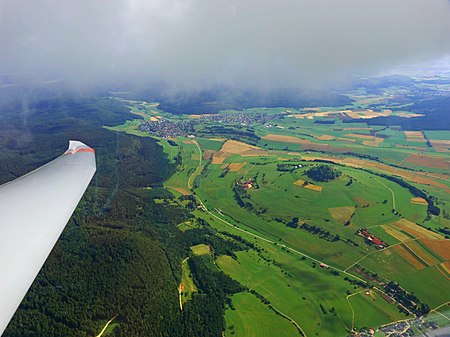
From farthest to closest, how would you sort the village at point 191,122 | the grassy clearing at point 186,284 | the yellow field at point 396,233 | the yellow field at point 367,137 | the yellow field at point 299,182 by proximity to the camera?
the village at point 191,122
the yellow field at point 367,137
the yellow field at point 299,182
the yellow field at point 396,233
the grassy clearing at point 186,284

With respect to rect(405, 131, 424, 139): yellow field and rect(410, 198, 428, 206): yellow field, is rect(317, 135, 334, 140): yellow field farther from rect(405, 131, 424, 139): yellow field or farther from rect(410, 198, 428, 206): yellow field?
rect(410, 198, 428, 206): yellow field

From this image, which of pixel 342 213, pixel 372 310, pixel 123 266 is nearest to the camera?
pixel 372 310

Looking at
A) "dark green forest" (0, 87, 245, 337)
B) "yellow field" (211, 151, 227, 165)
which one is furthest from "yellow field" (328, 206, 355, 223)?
"yellow field" (211, 151, 227, 165)

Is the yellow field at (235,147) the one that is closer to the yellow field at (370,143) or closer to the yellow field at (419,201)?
the yellow field at (370,143)

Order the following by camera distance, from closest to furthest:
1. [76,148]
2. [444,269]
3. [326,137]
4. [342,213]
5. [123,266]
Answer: [76,148]
[123,266]
[444,269]
[342,213]
[326,137]

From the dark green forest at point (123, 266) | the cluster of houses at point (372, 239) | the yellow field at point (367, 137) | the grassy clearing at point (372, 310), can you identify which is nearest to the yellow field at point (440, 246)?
the cluster of houses at point (372, 239)

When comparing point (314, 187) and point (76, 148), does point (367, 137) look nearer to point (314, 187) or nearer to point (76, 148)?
point (314, 187)

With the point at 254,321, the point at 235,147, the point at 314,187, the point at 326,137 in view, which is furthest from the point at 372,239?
the point at 326,137
